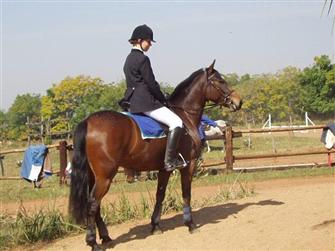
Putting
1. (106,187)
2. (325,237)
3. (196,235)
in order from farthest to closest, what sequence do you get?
(196,235) < (106,187) < (325,237)

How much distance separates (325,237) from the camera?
5648mm

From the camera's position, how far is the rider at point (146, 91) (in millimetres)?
6531

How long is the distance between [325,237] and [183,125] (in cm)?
241

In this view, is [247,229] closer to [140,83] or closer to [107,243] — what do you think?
[107,243]

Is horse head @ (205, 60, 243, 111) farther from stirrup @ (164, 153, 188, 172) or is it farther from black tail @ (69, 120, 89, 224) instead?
black tail @ (69, 120, 89, 224)

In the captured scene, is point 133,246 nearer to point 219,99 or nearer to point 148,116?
point 148,116

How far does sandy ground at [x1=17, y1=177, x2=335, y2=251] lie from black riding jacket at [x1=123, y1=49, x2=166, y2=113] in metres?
1.80

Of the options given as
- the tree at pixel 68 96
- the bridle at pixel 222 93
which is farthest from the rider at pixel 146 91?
the tree at pixel 68 96

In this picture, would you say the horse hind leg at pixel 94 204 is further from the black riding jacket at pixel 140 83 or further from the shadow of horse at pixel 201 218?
the black riding jacket at pixel 140 83

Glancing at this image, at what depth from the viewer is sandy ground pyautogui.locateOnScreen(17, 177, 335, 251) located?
19.2ft

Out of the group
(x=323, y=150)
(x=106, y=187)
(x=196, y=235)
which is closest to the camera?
(x=106, y=187)

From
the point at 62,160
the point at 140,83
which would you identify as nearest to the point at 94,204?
the point at 140,83

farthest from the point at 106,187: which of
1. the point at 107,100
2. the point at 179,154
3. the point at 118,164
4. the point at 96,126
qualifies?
the point at 107,100

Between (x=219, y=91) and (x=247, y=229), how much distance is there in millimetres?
2129
